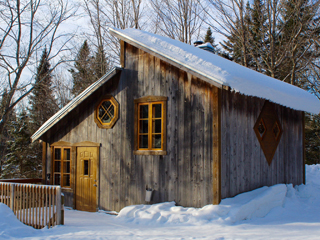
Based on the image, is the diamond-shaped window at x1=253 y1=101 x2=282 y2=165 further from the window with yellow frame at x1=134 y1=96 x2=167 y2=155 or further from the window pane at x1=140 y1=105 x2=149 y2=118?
the window pane at x1=140 y1=105 x2=149 y2=118

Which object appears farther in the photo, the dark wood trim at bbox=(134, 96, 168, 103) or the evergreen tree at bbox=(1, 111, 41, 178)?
the evergreen tree at bbox=(1, 111, 41, 178)

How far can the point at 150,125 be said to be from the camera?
30.4 feet

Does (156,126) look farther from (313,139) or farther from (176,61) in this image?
(313,139)

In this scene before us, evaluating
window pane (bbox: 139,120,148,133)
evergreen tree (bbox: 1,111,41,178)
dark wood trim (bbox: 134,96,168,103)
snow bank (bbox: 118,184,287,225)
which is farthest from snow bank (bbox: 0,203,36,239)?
evergreen tree (bbox: 1,111,41,178)

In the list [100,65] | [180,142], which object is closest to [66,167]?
[180,142]

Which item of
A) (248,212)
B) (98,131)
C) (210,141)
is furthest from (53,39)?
(248,212)

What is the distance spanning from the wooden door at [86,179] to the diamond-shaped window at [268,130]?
5372 mm

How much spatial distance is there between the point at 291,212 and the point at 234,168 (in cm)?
213

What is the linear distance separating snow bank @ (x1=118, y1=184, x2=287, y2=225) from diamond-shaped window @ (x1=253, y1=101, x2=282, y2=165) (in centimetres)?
146

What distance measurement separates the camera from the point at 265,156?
32.8 ft

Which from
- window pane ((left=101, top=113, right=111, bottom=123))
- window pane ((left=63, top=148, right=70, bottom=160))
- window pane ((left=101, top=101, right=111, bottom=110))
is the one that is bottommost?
window pane ((left=63, top=148, right=70, bottom=160))

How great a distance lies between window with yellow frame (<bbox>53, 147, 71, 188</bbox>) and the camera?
1143 cm

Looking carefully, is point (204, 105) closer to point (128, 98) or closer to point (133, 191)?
point (128, 98)

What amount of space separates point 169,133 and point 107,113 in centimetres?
264
